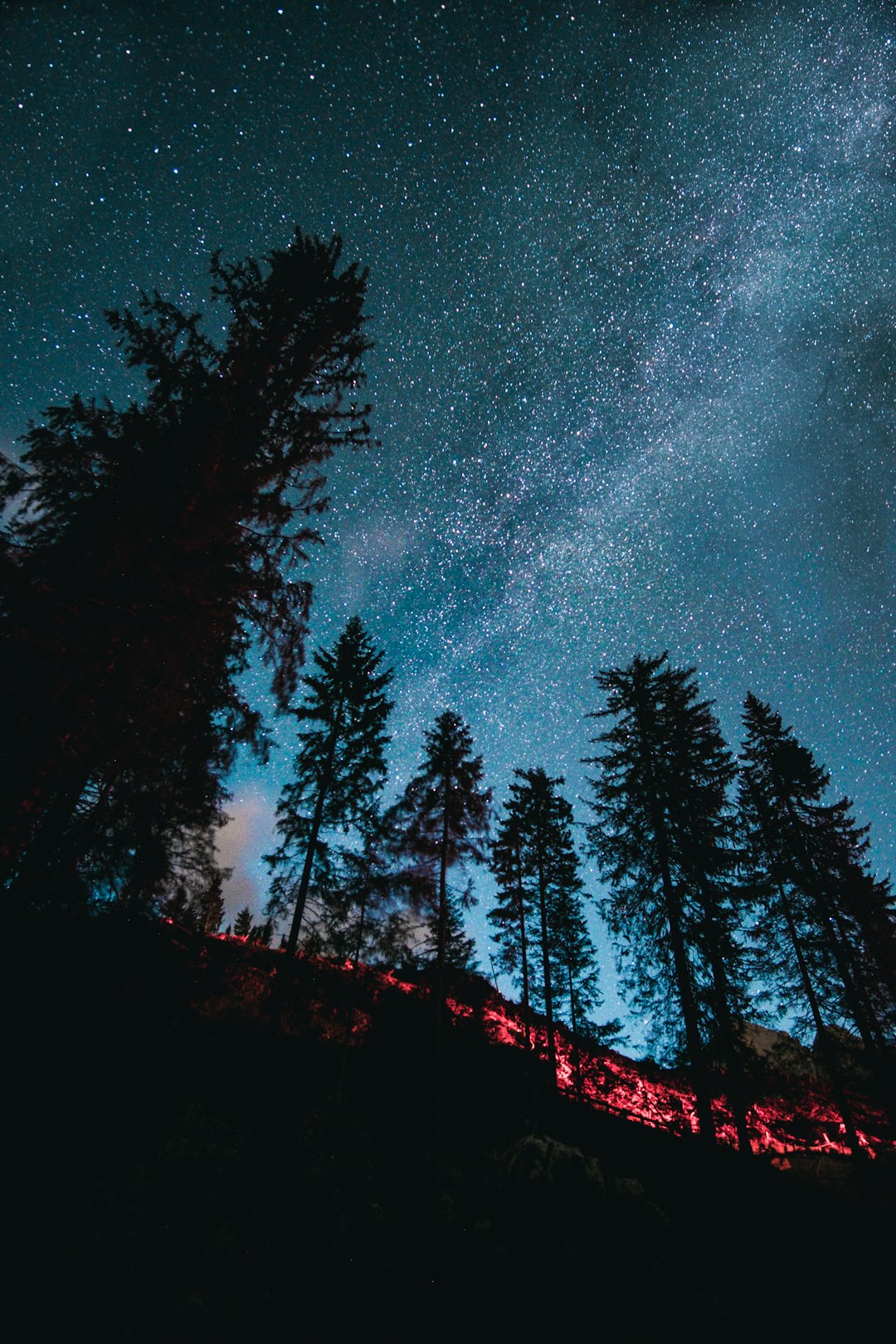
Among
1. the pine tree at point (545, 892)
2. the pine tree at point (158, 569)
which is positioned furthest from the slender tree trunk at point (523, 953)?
the pine tree at point (158, 569)

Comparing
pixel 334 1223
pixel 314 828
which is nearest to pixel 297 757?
pixel 314 828

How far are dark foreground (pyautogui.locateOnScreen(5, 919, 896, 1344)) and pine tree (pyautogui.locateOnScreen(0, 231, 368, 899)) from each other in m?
2.08

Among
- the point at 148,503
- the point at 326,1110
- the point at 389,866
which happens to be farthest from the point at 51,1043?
the point at 148,503

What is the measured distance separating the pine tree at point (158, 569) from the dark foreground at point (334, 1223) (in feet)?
6.81

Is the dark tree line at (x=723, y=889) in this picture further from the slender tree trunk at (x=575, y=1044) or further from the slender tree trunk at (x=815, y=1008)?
the slender tree trunk at (x=575, y=1044)

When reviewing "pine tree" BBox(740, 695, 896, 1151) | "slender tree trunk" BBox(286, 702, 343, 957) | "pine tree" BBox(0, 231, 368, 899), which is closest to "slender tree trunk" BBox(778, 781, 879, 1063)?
"pine tree" BBox(740, 695, 896, 1151)

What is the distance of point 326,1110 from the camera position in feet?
31.1

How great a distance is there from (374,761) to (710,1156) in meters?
12.3

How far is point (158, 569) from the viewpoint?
512 cm

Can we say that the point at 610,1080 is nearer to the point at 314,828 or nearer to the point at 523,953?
the point at 523,953

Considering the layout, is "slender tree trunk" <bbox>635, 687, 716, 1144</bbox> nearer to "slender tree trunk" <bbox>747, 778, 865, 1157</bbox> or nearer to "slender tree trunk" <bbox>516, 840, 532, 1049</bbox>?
"slender tree trunk" <bbox>747, 778, 865, 1157</bbox>

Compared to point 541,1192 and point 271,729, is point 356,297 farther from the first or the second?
point 541,1192

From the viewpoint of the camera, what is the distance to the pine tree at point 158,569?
15.7 feet

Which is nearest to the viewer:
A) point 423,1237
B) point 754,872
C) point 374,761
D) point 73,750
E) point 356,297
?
point 73,750
